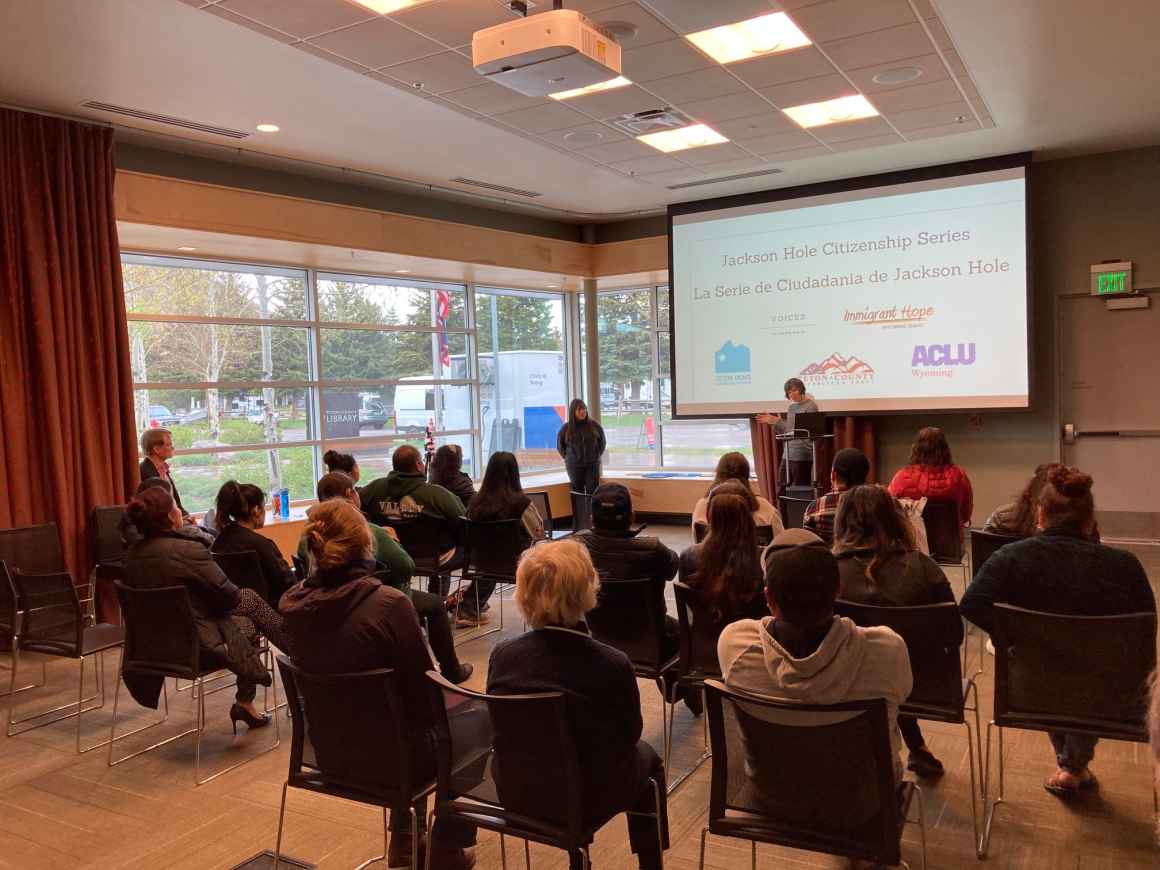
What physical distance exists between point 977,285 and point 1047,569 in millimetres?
5757

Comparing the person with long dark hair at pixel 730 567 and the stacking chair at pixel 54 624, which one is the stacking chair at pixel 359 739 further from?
the stacking chair at pixel 54 624

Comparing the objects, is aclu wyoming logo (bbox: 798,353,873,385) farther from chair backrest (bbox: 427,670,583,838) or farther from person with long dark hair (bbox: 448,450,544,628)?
chair backrest (bbox: 427,670,583,838)

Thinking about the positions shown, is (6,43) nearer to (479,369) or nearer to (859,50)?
(859,50)

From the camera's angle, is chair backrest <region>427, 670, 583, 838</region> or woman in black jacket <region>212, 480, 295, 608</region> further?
woman in black jacket <region>212, 480, 295, 608</region>

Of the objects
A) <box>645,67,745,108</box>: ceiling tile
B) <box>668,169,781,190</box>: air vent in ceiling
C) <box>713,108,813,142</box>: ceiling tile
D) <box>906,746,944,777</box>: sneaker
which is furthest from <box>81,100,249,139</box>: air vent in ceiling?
<box>906,746,944,777</box>: sneaker

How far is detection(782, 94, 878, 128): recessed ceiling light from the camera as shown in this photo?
19.2 feet

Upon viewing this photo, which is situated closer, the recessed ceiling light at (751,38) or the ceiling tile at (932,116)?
the recessed ceiling light at (751,38)

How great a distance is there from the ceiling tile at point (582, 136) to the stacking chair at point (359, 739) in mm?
4622

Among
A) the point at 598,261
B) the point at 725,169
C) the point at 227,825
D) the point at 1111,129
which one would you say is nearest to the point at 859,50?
the point at 725,169

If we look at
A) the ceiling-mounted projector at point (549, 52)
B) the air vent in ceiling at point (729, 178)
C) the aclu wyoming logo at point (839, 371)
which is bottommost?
the aclu wyoming logo at point (839, 371)

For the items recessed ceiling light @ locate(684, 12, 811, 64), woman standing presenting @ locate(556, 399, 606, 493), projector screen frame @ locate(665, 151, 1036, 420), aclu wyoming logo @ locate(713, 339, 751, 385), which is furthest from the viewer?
woman standing presenting @ locate(556, 399, 606, 493)

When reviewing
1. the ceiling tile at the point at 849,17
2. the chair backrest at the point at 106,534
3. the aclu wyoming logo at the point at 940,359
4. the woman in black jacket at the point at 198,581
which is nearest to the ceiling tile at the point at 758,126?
the ceiling tile at the point at 849,17

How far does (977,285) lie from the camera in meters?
7.91

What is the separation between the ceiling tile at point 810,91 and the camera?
17.6 ft
